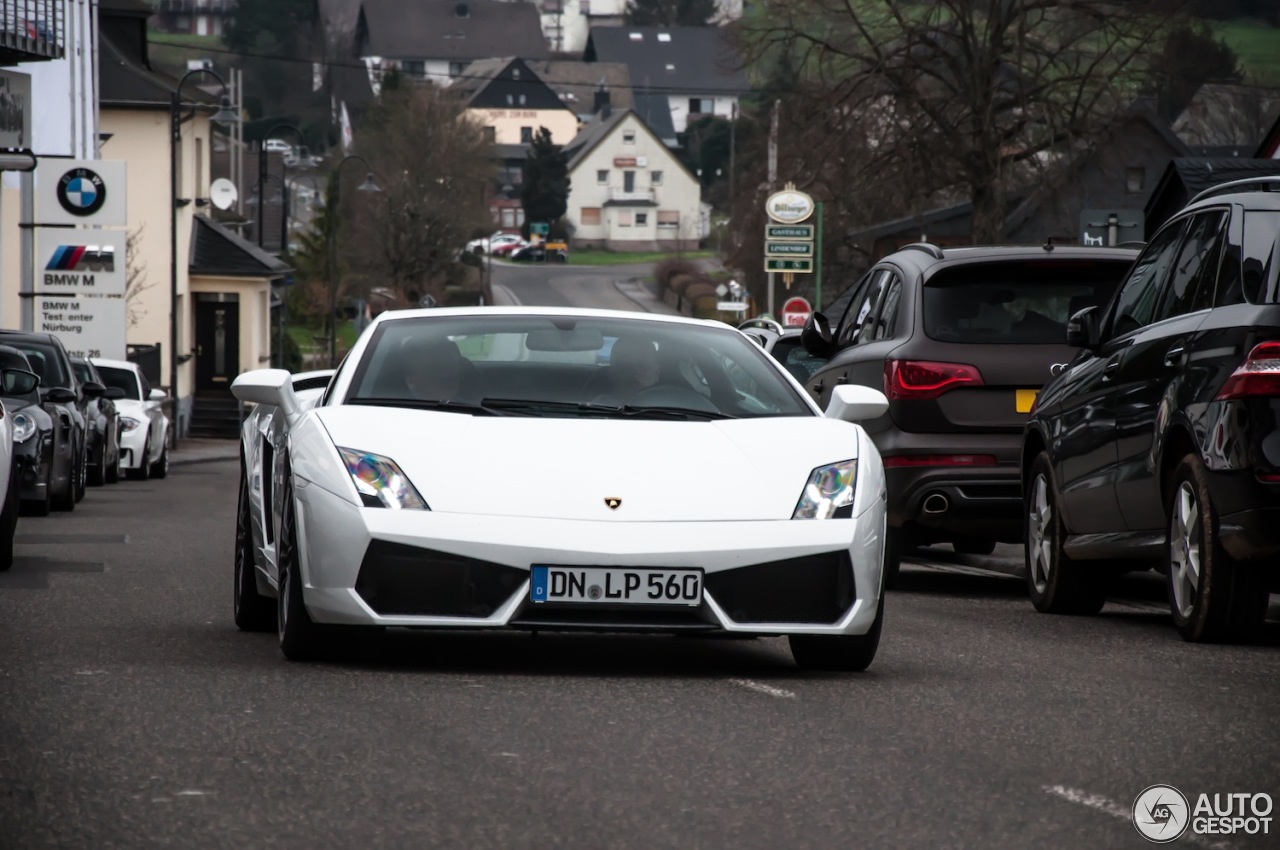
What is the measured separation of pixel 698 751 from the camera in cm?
603

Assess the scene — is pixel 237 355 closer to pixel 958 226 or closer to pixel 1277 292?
pixel 958 226

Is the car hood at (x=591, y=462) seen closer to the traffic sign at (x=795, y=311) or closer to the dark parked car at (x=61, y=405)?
the dark parked car at (x=61, y=405)

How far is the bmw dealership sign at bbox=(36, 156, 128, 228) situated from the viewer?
4131 centimetres

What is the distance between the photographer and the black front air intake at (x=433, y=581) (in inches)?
289

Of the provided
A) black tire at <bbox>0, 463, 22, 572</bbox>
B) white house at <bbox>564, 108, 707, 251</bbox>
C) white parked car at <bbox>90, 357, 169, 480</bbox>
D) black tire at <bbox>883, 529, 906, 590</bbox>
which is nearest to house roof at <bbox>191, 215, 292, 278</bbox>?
white parked car at <bbox>90, 357, 169, 480</bbox>

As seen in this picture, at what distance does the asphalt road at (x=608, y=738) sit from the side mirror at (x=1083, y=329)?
4.40 feet

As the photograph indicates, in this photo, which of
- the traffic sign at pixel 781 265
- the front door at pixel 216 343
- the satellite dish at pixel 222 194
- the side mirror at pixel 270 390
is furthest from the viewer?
the satellite dish at pixel 222 194

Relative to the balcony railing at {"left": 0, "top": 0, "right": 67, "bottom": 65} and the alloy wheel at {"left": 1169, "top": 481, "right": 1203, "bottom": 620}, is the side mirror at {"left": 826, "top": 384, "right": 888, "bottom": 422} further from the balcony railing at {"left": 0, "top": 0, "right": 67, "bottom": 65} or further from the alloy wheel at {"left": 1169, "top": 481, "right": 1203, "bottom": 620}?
the balcony railing at {"left": 0, "top": 0, "right": 67, "bottom": 65}

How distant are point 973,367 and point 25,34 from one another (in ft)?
82.3

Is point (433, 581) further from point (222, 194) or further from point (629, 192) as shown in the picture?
point (629, 192)

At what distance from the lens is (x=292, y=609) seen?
7.66 m

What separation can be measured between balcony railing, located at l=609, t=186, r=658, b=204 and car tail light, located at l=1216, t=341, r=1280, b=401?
539 feet

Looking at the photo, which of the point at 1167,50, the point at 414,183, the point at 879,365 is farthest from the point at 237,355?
the point at 879,365

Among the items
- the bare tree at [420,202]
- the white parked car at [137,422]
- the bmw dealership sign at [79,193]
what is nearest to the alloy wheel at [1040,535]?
the white parked car at [137,422]
